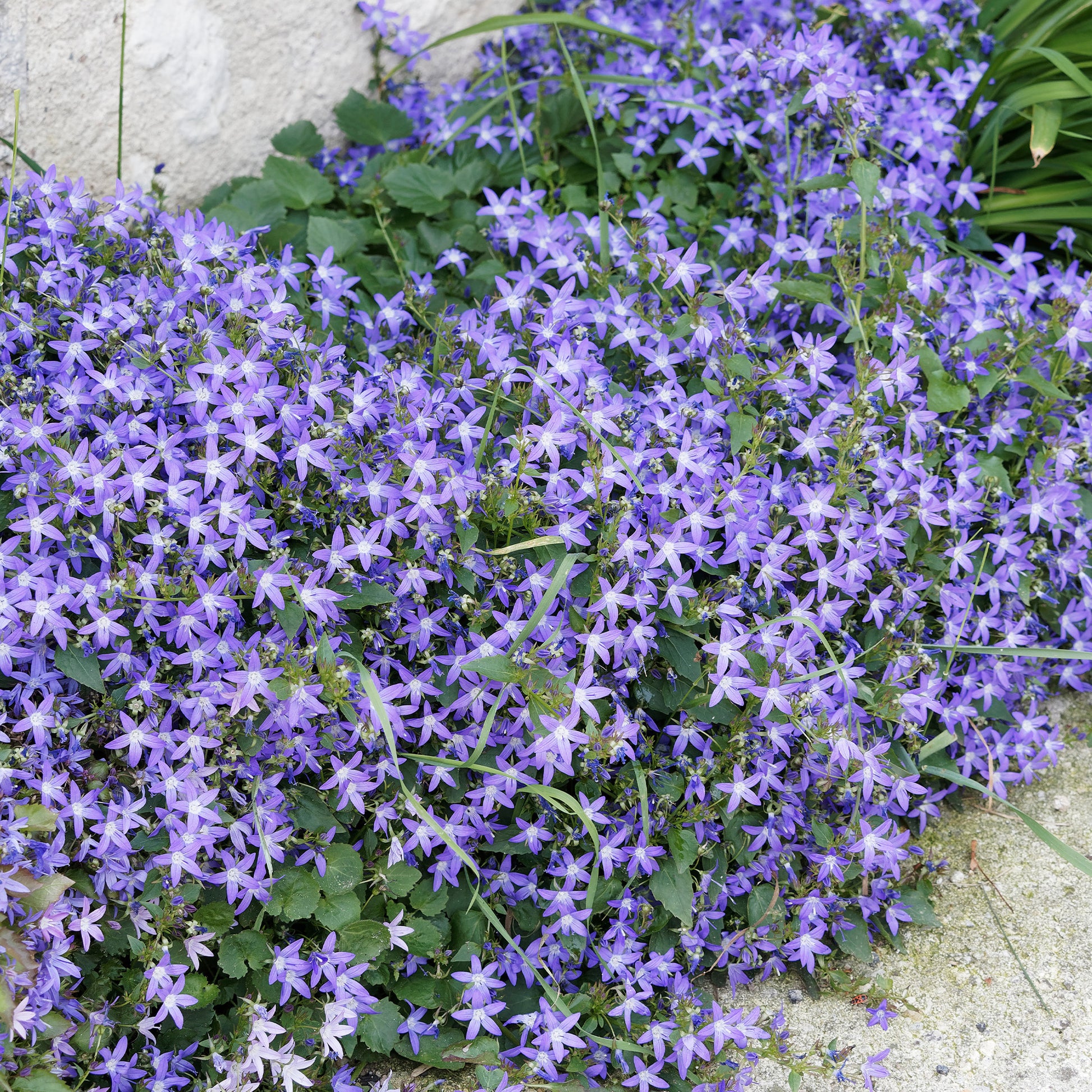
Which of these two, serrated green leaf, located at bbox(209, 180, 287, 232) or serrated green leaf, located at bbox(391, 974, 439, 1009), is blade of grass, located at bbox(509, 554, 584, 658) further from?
serrated green leaf, located at bbox(209, 180, 287, 232)

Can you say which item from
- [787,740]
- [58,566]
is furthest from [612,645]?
[58,566]

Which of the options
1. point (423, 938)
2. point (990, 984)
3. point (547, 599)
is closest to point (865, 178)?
point (547, 599)

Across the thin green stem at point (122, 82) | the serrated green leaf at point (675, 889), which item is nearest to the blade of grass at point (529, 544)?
the serrated green leaf at point (675, 889)

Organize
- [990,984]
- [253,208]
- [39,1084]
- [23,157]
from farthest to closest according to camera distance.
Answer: [253,208], [23,157], [990,984], [39,1084]

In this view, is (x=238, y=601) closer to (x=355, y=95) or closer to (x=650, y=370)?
(x=650, y=370)

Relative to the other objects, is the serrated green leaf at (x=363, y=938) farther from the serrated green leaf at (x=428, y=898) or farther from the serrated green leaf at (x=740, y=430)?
the serrated green leaf at (x=740, y=430)

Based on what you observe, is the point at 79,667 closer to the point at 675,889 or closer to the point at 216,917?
the point at 216,917

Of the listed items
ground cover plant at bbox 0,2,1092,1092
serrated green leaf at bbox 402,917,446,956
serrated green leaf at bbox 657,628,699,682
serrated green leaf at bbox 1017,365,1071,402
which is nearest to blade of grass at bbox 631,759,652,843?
ground cover plant at bbox 0,2,1092,1092
